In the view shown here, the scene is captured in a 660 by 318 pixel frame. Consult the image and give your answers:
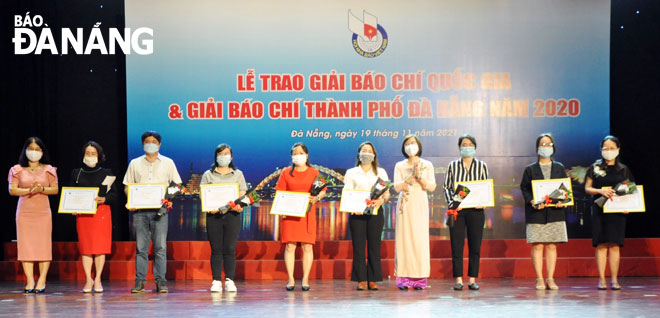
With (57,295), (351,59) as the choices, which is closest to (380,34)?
(351,59)

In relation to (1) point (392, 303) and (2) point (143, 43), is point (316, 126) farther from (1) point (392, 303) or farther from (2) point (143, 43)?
(1) point (392, 303)

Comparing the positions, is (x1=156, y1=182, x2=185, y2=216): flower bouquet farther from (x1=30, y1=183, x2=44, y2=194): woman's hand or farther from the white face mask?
the white face mask

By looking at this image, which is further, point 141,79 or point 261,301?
point 141,79

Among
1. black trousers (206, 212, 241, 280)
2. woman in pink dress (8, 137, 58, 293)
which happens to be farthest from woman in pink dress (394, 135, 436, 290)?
woman in pink dress (8, 137, 58, 293)

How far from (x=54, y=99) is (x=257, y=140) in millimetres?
2486

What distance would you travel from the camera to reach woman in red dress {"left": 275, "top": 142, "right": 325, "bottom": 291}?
23.2ft

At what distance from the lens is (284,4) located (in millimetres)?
9023

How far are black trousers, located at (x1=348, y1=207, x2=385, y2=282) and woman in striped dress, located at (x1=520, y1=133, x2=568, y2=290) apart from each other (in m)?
1.38

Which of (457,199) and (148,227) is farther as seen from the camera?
(148,227)

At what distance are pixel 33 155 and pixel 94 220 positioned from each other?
823mm

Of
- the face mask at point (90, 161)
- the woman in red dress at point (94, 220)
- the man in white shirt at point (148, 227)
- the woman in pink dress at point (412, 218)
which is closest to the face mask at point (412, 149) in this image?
the woman in pink dress at point (412, 218)

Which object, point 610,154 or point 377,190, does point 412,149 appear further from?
point 610,154

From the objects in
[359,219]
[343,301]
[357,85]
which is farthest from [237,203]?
[357,85]

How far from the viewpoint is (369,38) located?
29.4ft
